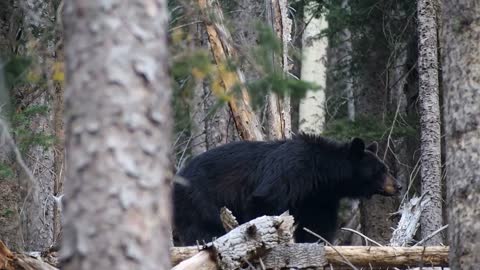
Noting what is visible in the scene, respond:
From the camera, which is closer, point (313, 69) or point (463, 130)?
point (463, 130)

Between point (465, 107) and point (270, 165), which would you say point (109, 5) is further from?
point (270, 165)

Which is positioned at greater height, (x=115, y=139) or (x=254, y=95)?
(x=254, y=95)

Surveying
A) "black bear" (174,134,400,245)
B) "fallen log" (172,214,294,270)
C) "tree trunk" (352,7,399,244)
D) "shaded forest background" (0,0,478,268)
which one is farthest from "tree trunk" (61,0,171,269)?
"tree trunk" (352,7,399,244)

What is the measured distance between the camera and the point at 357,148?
1412 centimetres

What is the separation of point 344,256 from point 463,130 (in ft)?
7.85

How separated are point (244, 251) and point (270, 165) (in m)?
4.27

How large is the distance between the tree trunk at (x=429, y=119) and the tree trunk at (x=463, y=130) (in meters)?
6.73

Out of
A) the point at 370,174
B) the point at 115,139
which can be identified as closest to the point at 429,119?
the point at 370,174

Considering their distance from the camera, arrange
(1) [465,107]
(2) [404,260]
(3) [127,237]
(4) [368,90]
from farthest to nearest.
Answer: (4) [368,90] → (2) [404,260] → (1) [465,107] → (3) [127,237]

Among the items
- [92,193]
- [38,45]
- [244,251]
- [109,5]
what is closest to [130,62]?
[109,5]

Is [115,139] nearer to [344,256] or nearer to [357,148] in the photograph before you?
[344,256]

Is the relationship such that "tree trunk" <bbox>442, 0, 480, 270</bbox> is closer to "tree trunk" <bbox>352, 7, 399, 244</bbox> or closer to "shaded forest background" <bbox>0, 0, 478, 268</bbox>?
"shaded forest background" <bbox>0, 0, 478, 268</bbox>

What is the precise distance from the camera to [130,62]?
468 centimetres

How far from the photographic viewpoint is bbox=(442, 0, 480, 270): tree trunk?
300 inches
